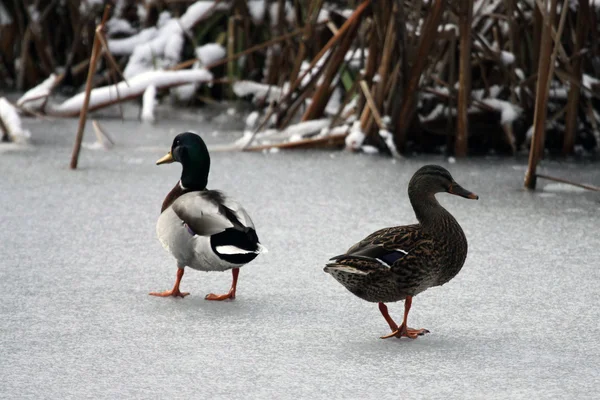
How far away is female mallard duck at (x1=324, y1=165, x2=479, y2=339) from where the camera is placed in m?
2.36

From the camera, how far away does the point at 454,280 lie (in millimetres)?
2916

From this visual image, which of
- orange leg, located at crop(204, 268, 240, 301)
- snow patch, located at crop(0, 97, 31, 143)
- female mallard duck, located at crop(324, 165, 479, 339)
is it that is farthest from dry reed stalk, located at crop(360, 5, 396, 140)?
female mallard duck, located at crop(324, 165, 479, 339)

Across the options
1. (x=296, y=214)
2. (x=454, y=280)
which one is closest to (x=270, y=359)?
(x=454, y=280)

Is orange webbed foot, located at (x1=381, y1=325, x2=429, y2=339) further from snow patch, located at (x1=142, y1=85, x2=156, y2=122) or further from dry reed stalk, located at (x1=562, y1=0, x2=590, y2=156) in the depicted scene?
snow patch, located at (x1=142, y1=85, x2=156, y2=122)

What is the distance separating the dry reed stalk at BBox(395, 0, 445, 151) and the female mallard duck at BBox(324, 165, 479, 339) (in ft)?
6.64

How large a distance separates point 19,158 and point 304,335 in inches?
107

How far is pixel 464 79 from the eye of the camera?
4.49 m

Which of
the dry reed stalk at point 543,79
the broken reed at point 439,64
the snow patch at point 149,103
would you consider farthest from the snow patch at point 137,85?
the dry reed stalk at point 543,79

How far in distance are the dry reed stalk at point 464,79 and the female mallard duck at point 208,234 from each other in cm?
190

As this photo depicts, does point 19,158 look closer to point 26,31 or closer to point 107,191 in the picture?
point 107,191

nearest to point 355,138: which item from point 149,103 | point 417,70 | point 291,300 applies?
point 417,70

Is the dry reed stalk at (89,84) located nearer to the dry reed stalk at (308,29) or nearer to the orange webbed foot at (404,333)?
the dry reed stalk at (308,29)

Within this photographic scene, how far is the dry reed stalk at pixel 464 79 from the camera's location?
438 cm

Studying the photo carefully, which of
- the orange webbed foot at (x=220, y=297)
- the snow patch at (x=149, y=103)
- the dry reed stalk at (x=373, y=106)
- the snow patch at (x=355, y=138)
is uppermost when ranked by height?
the orange webbed foot at (x=220, y=297)
